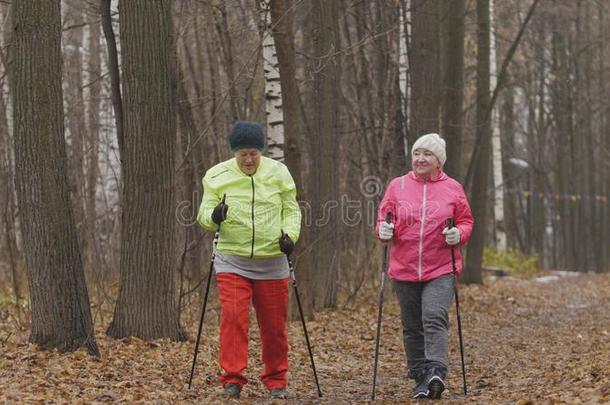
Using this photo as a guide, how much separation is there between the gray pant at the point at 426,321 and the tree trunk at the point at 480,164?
14.6 m

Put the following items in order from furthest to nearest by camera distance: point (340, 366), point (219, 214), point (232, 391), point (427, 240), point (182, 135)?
point (182, 135) < point (340, 366) < point (427, 240) < point (232, 391) < point (219, 214)

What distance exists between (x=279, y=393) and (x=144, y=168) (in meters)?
3.12

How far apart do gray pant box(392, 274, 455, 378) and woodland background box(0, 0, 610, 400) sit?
2.86m

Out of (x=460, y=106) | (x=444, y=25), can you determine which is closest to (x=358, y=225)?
(x=460, y=106)

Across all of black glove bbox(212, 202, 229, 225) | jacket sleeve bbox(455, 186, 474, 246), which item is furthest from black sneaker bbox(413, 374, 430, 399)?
black glove bbox(212, 202, 229, 225)

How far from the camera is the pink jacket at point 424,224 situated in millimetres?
8602

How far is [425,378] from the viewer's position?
8438mm

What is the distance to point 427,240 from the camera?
859cm

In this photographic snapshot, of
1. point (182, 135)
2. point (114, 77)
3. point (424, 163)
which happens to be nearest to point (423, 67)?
point (182, 135)

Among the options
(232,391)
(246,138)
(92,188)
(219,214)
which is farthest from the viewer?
(92,188)

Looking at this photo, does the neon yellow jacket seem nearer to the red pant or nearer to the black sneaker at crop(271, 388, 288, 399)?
the red pant

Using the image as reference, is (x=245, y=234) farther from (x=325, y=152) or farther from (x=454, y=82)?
(x=454, y=82)

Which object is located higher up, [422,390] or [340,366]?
[422,390]

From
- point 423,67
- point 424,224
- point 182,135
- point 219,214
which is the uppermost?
point 423,67
